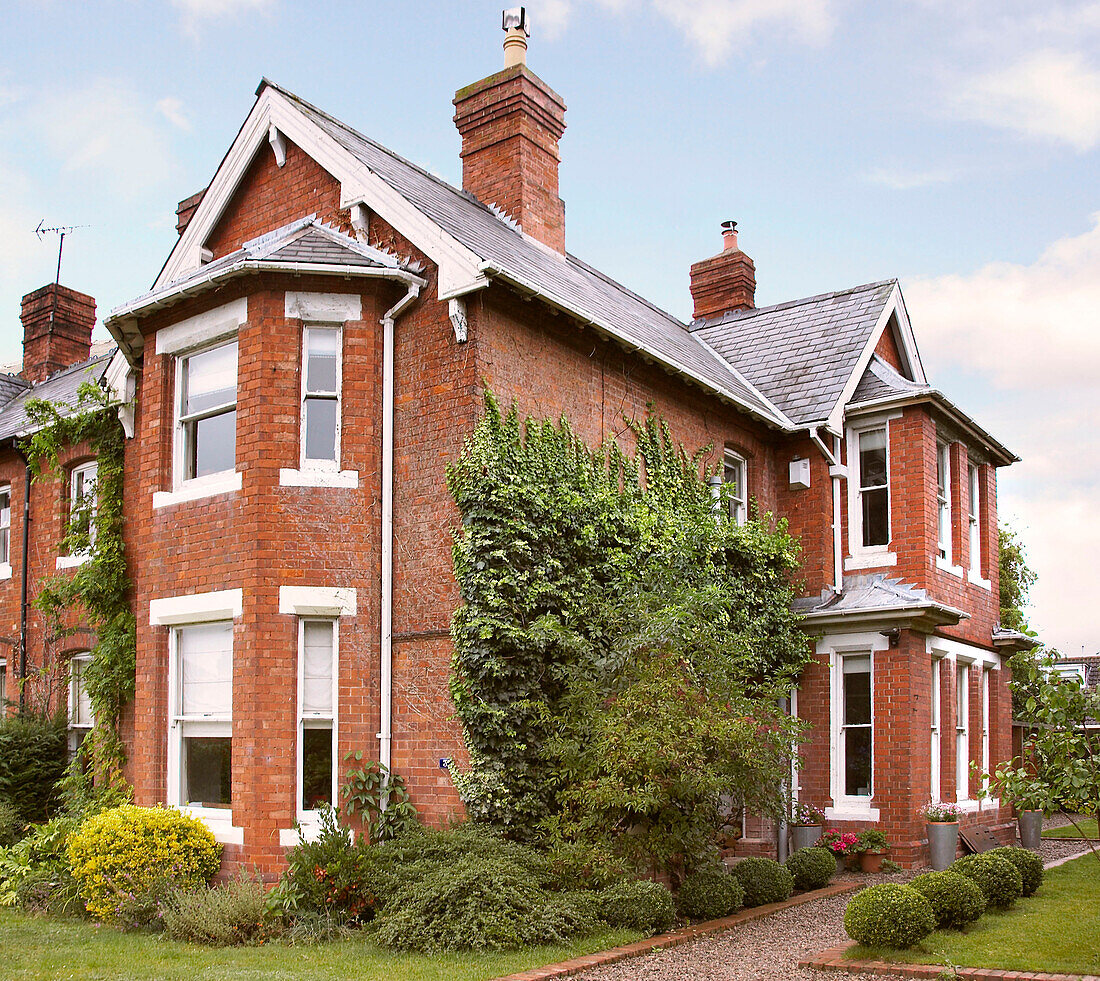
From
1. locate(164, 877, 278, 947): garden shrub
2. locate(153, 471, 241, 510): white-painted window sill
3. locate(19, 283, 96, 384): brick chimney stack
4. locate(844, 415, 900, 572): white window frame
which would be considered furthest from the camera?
locate(19, 283, 96, 384): brick chimney stack

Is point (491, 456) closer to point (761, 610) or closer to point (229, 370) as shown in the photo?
point (229, 370)

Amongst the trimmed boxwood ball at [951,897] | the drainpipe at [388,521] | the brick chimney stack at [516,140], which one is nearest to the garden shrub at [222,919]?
the drainpipe at [388,521]

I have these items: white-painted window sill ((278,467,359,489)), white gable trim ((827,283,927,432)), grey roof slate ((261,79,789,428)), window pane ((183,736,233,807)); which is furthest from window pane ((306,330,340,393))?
white gable trim ((827,283,927,432))

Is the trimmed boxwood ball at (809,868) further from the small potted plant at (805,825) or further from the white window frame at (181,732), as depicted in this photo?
the white window frame at (181,732)

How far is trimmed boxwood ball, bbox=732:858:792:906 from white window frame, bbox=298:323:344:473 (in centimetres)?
647

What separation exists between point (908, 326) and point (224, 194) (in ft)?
40.1

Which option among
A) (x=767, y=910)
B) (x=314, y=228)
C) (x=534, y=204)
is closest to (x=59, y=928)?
(x=767, y=910)

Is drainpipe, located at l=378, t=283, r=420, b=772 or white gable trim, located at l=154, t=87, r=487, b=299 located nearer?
drainpipe, located at l=378, t=283, r=420, b=772

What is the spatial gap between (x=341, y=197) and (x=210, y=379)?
2.80 m

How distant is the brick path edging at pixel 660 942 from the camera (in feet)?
29.6

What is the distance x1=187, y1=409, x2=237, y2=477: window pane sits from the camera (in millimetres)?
13211

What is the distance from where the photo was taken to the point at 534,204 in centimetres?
1773

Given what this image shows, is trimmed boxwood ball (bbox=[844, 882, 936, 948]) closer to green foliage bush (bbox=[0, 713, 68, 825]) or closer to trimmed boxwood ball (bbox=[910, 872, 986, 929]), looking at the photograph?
trimmed boxwood ball (bbox=[910, 872, 986, 929])

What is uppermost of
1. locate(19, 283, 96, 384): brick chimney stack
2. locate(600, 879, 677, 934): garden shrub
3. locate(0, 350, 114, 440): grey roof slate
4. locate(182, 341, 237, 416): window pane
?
locate(19, 283, 96, 384): brick chimney stack
